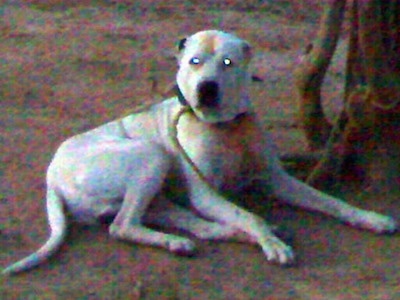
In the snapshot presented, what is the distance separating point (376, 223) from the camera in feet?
17.6

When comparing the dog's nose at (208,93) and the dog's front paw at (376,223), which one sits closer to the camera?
the dog's nose at (208,93)

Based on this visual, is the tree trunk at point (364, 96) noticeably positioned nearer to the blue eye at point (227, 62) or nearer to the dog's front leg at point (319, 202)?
the dog's front leg at point (319, 202)

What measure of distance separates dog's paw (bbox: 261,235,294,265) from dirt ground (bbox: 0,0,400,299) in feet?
0.13

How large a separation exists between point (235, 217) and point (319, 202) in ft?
1.77

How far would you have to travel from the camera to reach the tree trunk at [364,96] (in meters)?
5.64

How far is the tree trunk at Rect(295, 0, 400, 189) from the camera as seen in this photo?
A: 5637mm

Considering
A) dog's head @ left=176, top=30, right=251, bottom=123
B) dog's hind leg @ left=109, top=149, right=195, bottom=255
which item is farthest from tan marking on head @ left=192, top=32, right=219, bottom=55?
dog's hind leg @ left=109, top=149, right=195, bottom=255

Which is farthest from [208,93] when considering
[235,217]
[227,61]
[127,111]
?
[127,111]

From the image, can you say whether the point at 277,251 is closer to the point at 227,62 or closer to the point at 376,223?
the point at 376,223

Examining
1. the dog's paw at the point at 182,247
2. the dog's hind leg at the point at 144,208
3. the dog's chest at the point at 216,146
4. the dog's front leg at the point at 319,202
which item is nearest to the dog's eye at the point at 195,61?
the dog's chest at the point at 216,146

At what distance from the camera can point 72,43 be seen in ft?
30.2

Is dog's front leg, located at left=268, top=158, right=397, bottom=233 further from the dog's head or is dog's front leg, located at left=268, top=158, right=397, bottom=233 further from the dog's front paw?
the dog's head

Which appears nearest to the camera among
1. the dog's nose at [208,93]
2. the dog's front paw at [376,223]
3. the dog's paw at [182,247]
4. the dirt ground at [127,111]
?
the dirt ground at [127,111]

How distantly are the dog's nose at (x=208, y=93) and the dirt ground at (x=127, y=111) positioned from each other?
0.68m
